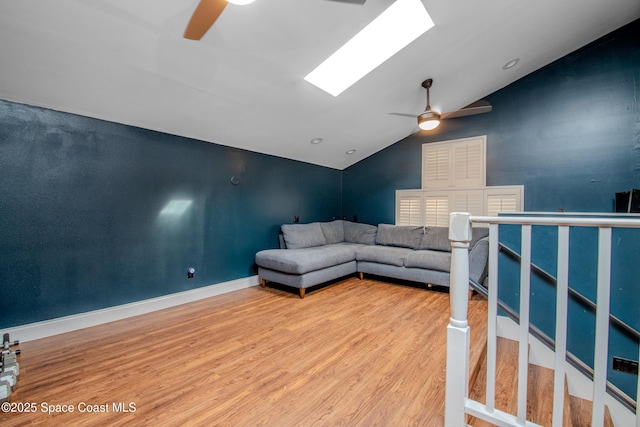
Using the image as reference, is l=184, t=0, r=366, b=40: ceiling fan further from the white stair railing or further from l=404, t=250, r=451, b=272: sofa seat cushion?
l=404, t=250, r=451, b=272: sofa seat cushion

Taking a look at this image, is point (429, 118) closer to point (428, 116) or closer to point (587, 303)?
point (428, 116)

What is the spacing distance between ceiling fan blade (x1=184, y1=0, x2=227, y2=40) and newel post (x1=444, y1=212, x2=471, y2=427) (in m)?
1.68

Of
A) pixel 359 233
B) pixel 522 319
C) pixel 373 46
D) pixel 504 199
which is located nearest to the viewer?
pixel 522 319

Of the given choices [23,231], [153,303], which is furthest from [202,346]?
[23,231]

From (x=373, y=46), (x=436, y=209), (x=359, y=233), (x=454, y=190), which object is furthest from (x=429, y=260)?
(x=373, y=46)

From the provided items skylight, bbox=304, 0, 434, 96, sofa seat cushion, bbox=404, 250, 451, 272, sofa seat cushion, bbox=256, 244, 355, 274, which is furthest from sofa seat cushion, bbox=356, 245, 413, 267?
skylight, bbox=304, 0, 434, 96

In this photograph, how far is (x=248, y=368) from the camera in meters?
1.93

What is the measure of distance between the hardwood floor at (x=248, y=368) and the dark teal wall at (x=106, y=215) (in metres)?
0.41

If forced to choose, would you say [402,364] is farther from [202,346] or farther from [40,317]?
[40,317]

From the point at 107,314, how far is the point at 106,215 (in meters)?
1.01

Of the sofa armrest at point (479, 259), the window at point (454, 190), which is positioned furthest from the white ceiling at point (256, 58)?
the sofa armrest at point (479, 259)

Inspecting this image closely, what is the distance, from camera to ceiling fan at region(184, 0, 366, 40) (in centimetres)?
143

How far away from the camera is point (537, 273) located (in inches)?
80.4

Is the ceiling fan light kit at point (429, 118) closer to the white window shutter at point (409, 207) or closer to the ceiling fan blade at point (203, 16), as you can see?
the white window shutter at point (409, 207)
